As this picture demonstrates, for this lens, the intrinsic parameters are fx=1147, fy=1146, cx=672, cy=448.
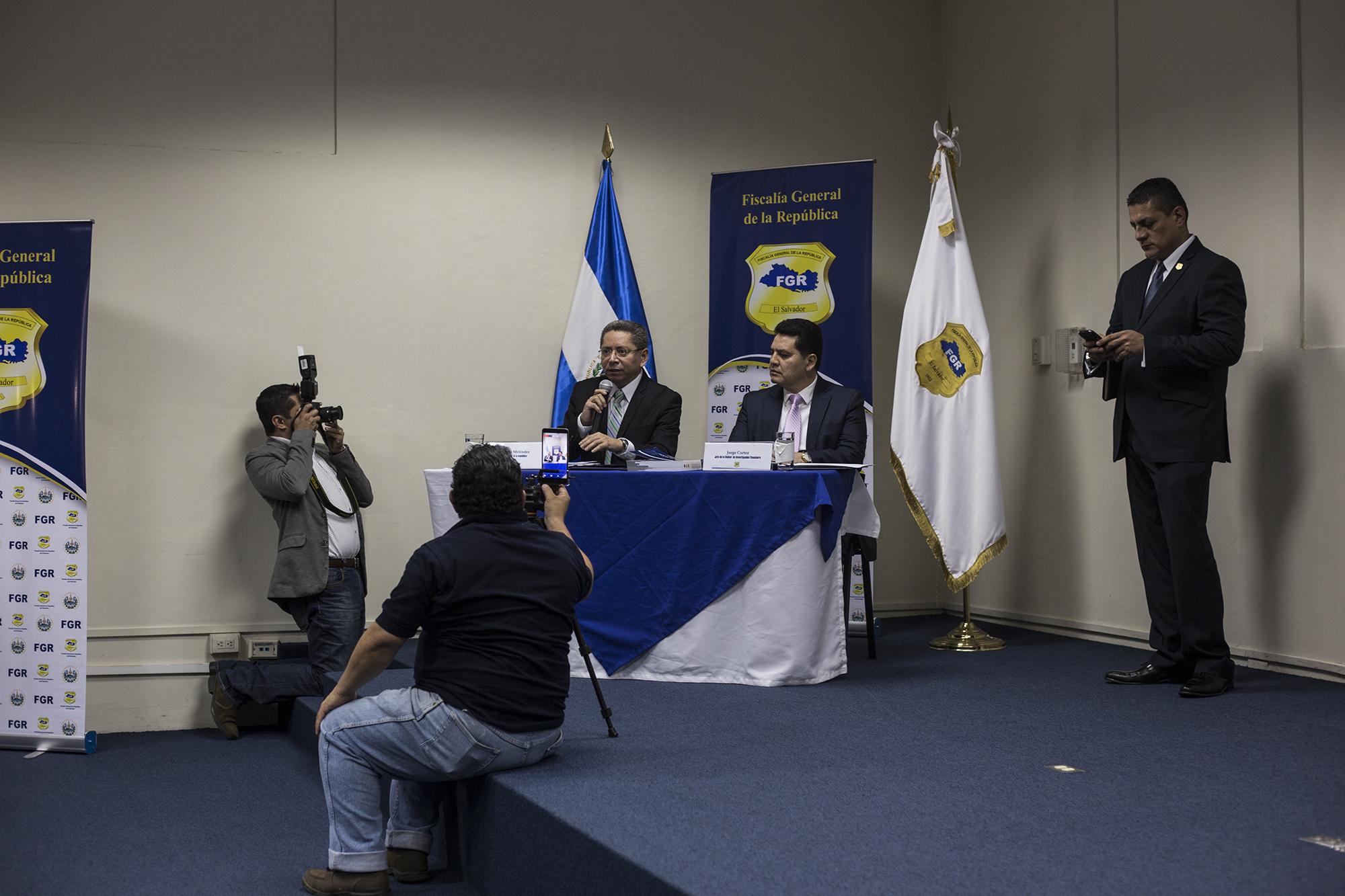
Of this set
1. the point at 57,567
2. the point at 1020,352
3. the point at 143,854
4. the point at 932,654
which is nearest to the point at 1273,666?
the point at 932,654

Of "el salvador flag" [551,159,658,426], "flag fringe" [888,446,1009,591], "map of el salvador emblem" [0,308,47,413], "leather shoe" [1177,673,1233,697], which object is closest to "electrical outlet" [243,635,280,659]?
"map of el salvador emblem" [0,308,47,413]

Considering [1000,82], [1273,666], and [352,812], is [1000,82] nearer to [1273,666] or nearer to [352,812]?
[1273,666]

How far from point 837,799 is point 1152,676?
196 cm

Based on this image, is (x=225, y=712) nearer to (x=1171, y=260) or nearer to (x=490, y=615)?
(x=490, y=615)

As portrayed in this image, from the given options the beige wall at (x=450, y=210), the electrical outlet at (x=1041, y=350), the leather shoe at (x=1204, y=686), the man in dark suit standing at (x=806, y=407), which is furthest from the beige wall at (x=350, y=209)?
the leather shoe at (x=1204, y=686)

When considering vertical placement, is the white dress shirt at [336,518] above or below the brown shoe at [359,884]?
above

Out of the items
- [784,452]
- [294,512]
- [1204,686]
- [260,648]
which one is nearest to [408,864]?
[784,452]

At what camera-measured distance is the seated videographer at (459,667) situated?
2.69m

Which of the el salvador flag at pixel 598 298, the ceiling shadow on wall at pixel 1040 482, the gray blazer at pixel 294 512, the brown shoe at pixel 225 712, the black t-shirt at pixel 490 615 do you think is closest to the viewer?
the black t-shirt at pixel 490 615

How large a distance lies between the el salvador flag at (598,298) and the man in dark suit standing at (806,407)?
4.19 ft

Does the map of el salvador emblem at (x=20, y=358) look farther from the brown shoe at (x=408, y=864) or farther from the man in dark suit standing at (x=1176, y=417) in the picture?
→ the man in dark suit standing at (x=1176, y=417)

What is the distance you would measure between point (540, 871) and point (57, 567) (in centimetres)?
311

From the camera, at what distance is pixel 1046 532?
5.72 metres

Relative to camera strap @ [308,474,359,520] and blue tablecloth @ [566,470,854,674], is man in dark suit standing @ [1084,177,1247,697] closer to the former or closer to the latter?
blue tablecloth @ [566,470,854,674]
